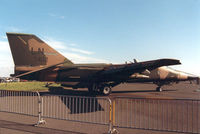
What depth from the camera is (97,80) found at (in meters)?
14.5

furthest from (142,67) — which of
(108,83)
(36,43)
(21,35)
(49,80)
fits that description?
(21,35)

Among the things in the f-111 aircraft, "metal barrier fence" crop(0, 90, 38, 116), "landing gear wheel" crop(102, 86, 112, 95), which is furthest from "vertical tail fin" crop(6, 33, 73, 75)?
"landing gear wheel" crop(102, 86, 112, 95)

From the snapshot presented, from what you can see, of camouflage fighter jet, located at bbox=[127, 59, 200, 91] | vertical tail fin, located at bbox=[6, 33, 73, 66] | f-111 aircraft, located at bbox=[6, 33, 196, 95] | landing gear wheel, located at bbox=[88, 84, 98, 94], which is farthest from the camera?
camouflage fighter jet, located at bbox=[127, 59, 200, 91]

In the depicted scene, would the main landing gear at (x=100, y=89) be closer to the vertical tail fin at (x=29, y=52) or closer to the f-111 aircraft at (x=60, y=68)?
the f-111 aircraft at (x=60, y=68)

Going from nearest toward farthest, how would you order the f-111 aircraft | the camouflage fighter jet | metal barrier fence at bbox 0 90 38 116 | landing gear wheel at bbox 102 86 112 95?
metal barrier fence at bbox 0 90 38 116, the f-111 aircraft, landing gear wheel at bbox 102 86 112 95, the camouflage fighter jet

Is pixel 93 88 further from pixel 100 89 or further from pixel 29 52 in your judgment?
pixel 29 52

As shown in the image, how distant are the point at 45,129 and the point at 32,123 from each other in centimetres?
107

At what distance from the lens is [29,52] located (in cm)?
1273

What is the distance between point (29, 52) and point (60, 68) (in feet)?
10.0

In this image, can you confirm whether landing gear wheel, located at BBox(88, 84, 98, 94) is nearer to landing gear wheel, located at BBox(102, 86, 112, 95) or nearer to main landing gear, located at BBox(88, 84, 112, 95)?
main landing gear, located at BBox(88, 84, 112, 95)

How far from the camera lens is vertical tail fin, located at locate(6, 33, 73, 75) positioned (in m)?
12.1

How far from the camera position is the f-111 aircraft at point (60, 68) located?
12.3m

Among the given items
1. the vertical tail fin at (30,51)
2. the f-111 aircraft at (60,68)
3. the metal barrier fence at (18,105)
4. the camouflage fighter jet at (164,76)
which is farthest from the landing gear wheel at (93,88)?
the metal barrier fence at (18,105)

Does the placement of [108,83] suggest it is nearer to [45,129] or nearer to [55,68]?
[55,68]
